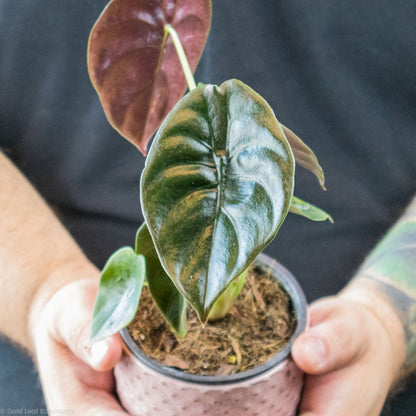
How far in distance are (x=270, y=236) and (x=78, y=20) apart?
2.94ft

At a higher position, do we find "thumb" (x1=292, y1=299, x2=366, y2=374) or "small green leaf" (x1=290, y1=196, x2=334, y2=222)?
"small green leaf" (x1=290, y1=196, x2=334, y2=222)

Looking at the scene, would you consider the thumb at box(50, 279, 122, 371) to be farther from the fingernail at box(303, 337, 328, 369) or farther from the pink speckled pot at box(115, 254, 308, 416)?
the fingernail at box(303, 337, 328, 369)

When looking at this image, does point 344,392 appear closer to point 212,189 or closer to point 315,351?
point 315,351

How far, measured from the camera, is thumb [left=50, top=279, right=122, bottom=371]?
0.55m

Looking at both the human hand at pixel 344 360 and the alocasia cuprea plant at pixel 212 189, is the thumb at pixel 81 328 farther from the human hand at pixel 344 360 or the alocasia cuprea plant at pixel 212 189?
the human hand at pixel 344 360

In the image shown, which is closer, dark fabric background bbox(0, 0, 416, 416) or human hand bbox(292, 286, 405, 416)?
human hand bbox(292, 286, 405, 416)

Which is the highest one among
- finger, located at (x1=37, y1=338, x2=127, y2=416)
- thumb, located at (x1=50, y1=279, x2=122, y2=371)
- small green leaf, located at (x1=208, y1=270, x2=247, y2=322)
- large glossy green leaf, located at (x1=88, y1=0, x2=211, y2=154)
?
large glossy green leaf, located at (x1=88, y1=0, x2=211, y2=154)

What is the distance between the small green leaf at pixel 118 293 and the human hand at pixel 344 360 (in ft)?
0.65

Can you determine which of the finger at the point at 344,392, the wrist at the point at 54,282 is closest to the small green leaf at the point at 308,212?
the finger at the point at 344,392

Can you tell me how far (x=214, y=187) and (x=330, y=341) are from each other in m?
0.32

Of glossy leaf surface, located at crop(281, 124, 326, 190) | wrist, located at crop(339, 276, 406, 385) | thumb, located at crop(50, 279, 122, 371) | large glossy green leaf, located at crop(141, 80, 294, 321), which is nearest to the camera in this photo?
large glossy green leaf, located at crop(141, 80, 294, 321)

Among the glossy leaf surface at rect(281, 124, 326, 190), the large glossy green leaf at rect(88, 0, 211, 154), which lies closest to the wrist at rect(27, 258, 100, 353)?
the large glossy green leaf at rect(88, 0, 211, 154)

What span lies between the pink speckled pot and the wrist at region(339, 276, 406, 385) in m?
0.28

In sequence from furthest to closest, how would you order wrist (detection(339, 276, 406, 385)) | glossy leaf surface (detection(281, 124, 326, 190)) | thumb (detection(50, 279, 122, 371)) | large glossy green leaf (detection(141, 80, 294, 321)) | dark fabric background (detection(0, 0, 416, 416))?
dark fabric background (detection(0, 0, 416, 416)), wrist (detection(339, 276, 406, 385)), thumb (detection(50, 279, 122, 371)), glossy leaf surface (detection(281, 124, 326, 190)), large glossy green leaf (detection(141, 80, 294, 321))
